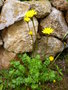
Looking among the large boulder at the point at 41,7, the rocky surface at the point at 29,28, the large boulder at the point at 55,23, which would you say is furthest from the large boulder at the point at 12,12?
the large boulder at the point at 55,23

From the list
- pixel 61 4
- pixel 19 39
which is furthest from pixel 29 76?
pixel 61 4

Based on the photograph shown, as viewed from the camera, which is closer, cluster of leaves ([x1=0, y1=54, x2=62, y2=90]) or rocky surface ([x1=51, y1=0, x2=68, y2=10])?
cluster of leaves ([x1=0, y1=54, x2=62, y2=90])

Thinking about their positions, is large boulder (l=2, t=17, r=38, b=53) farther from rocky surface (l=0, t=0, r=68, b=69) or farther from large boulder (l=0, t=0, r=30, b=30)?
large boulder (l=0, t=0, r=30, b=30)

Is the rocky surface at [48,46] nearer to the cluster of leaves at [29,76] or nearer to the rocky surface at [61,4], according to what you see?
the cluster of leaves at [29,76]

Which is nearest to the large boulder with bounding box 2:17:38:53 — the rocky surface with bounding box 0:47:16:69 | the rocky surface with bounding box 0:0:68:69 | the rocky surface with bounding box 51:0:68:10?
the rocky surface with bounding box 0:0:68:69

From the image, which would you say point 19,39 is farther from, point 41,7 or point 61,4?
point 61,4
